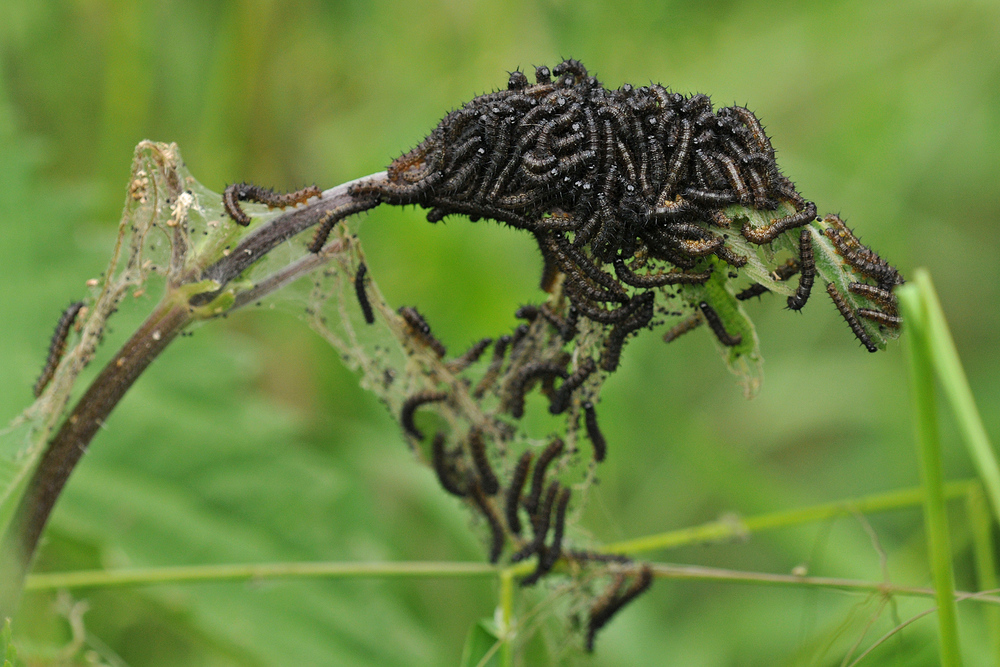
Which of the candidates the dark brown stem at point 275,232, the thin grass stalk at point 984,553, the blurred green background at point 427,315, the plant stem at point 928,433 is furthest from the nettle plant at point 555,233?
the blurred green background at point 427,315

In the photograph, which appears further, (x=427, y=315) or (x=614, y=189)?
(x=427, y=315)

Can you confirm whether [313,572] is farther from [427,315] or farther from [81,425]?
[427,315]

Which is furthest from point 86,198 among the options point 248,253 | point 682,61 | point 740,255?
point 682,61

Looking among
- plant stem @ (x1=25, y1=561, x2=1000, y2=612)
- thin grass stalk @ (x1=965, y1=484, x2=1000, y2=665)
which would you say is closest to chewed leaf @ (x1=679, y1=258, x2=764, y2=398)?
plant stem @ (x1=25, y1=561, x2=1000, y2=612)

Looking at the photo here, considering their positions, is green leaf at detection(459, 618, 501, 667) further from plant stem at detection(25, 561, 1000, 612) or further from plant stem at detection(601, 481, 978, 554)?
plant stem at detection(601, 481, 978, 554)

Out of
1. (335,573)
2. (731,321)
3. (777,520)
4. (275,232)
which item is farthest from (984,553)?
(275,232)

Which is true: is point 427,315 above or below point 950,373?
above
